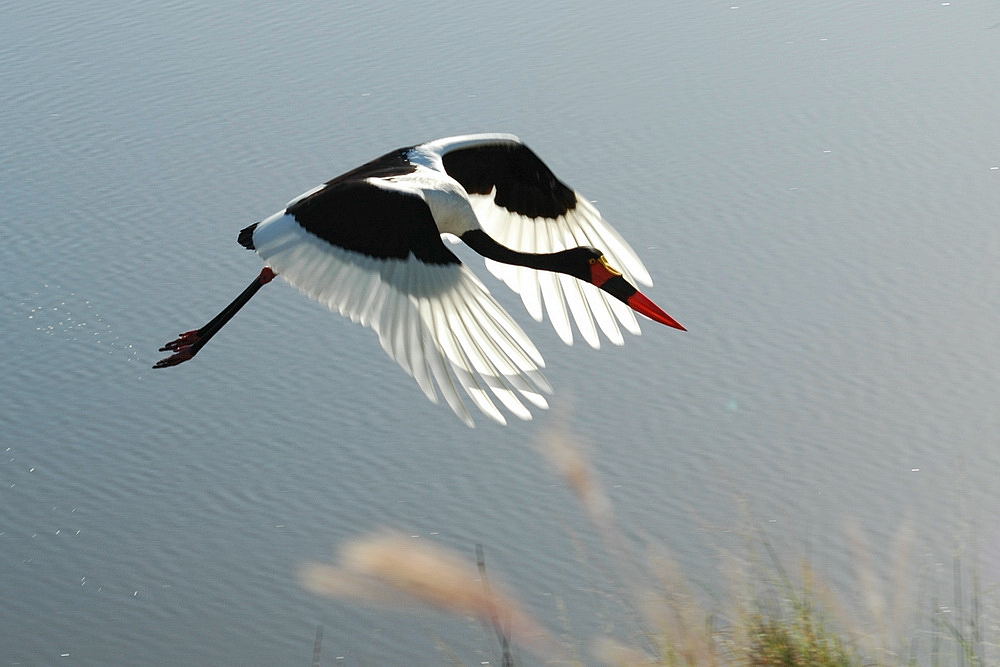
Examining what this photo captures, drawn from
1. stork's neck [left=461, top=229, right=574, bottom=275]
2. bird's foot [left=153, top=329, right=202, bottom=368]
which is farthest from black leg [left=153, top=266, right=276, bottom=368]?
stork's neck [left=461, top=229, right=574, bottom=275]

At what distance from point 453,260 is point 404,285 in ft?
0.50

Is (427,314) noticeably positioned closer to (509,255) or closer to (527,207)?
(509,255)

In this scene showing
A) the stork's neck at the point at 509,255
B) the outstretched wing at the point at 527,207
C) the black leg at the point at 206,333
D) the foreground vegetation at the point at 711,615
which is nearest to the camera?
the foreground vegetation at the point at 711,615

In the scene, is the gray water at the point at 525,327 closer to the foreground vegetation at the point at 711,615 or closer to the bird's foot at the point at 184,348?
the foreground vegetation at the point at 711,615

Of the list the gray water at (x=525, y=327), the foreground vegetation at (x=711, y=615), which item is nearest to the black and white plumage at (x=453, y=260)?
the foreground vegetation at (x=711, y=615)

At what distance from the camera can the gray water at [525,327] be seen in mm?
5016

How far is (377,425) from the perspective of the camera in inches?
227

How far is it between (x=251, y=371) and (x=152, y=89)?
3.43 meters

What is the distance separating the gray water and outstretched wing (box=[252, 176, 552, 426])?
0.57 metres

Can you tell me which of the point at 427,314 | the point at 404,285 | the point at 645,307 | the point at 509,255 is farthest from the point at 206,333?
the point at 645,307

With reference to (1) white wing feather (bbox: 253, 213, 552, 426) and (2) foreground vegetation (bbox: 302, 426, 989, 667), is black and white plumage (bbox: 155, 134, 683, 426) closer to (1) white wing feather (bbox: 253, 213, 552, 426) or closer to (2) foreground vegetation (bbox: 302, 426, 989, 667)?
(1) white wing feather (bbox: 253, 213, 552, 426)

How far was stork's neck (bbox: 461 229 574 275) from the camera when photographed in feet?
14.6

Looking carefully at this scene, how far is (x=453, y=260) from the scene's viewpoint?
12.8 ft

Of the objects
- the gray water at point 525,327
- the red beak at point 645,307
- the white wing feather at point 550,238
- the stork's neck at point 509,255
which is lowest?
the gray water at point 525,327
